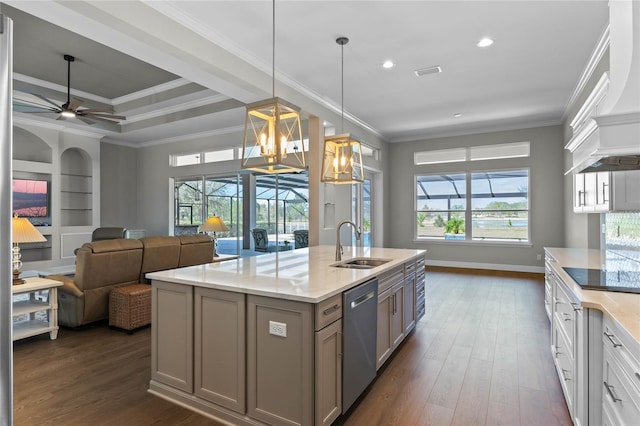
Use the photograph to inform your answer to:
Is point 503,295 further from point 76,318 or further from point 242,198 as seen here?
point 76,318

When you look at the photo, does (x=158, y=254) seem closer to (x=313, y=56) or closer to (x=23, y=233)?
(x=23, y=233)

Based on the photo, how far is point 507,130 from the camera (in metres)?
7.39

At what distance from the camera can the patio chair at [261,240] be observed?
739cm

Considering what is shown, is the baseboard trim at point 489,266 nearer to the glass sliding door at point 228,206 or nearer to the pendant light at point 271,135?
the glass sliding door at point 228,206

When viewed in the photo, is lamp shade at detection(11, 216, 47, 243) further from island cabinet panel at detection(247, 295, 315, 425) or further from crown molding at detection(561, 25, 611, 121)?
crown molding at detection(561, 25, 611, 121)

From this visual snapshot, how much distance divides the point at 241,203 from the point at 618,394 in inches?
268

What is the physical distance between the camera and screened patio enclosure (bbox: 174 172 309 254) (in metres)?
7.08

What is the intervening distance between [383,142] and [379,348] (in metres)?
6.36

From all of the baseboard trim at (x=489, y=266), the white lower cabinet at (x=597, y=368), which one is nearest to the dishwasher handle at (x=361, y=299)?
the white lower cabinet at (x=597, y=368)

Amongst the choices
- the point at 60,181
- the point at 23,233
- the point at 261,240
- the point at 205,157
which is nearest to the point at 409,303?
the point at 23,233

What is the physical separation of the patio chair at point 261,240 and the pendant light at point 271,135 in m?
4.92

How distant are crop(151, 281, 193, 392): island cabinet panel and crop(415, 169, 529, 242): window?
275 inches

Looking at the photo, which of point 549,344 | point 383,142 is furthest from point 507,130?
point 549,344

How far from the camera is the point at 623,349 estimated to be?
4.69ft
